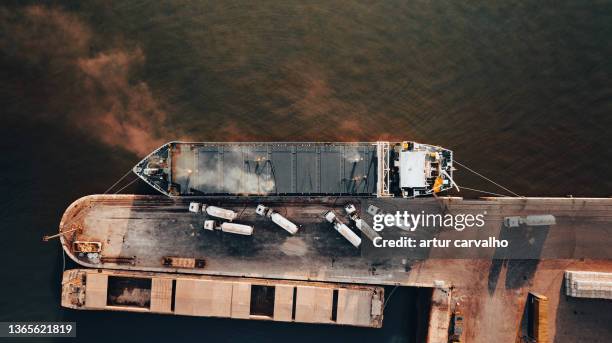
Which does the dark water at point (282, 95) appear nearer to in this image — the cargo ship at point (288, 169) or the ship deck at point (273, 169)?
the cargo ship at point (288, 169)

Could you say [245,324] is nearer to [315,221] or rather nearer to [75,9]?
[315,221]

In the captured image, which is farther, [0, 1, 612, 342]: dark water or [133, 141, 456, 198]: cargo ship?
[0, 1, 612, 342]: dark water

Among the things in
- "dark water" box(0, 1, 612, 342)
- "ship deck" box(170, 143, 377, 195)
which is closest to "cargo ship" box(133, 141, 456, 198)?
"ship deck" box(170, 143, 377, 195)

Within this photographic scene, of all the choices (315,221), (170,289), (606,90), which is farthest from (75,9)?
(606,90)

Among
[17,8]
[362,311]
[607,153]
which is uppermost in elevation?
[17,8]

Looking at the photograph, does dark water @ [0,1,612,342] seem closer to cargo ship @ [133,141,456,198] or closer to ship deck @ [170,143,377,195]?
cargo ship @ [133,141,456,198]

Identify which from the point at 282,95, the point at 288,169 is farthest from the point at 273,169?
the point at 282,95

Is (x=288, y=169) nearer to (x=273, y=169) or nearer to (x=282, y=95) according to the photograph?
(x=273, y=169)
